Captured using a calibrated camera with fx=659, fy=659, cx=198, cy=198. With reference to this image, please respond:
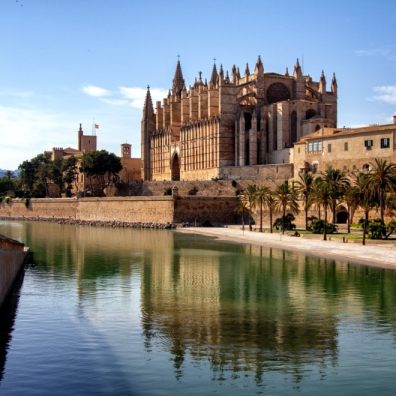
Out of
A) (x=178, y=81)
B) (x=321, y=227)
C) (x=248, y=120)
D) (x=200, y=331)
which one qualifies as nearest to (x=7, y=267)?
(x=200, y=331)

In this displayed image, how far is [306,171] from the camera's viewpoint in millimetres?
62125

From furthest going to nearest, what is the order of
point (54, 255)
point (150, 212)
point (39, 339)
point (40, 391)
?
point (150, 212), point (54, 255), point (39, 339), point (40, 391)

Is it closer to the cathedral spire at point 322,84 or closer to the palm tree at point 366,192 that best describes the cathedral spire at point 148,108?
the cathedral spire at point 322,84

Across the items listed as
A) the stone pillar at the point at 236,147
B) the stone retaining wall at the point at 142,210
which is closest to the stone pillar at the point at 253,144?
the stone pillar at the point at 236,147

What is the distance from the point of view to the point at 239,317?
20.5 metres

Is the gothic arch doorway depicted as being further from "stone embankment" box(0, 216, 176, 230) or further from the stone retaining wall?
"stone embankment" box(0, 216, 176, 230)

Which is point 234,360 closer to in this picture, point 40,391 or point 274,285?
point 40,391

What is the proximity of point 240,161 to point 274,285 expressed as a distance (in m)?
50.1

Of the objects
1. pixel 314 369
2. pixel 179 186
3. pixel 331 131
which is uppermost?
pixel 331 131

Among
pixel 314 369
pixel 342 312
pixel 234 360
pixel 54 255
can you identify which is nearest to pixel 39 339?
pixel 234 360

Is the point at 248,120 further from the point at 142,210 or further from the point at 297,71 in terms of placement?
the point at 142,210

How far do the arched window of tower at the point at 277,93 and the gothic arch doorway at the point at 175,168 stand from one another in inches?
715

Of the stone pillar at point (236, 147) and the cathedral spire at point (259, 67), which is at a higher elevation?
the cathedral spire at point (259, 67)

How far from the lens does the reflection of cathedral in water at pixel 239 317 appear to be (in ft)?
52.0
